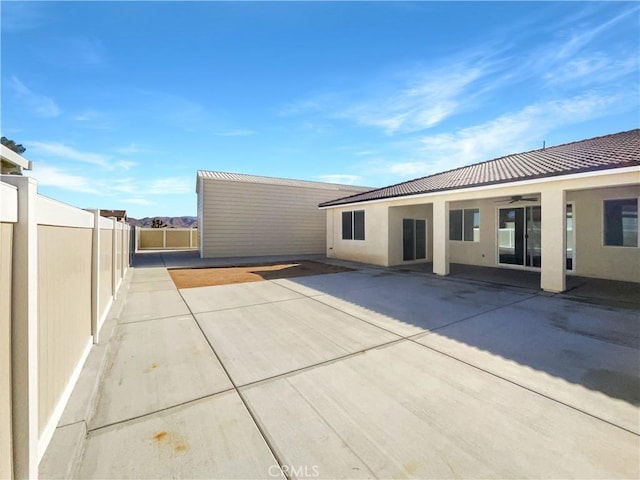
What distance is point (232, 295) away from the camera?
639 cm

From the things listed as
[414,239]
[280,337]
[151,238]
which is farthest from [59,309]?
[151,238]

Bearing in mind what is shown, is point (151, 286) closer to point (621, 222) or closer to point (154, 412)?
point (154, 412)

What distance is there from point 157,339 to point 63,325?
1686mm

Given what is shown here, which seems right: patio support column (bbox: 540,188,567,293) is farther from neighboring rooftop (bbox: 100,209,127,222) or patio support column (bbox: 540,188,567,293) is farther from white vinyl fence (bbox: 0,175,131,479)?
neighboring rooftop (bbox: 100,209,127,222)

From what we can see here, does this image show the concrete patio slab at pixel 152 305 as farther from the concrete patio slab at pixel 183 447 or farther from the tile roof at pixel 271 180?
the tile roof at pixel 271 180

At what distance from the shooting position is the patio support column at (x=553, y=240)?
255 inches

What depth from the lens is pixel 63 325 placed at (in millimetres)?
2314

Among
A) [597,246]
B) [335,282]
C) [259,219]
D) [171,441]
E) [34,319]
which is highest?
[259,219]

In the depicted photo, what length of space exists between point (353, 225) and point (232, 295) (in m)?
7.89

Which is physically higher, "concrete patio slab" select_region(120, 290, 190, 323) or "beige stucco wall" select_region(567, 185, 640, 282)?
"beige stucco wall" select_region(567, 185, 640, 282)

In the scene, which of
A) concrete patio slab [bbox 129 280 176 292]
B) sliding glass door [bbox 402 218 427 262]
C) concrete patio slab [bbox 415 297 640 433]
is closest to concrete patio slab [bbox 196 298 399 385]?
concrete patio slab [bbox 415 297 640 433]

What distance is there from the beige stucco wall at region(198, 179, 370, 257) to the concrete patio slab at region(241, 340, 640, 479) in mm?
13040

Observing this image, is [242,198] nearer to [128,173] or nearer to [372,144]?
[372,144]

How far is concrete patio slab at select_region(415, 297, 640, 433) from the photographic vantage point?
2500 millimetres
